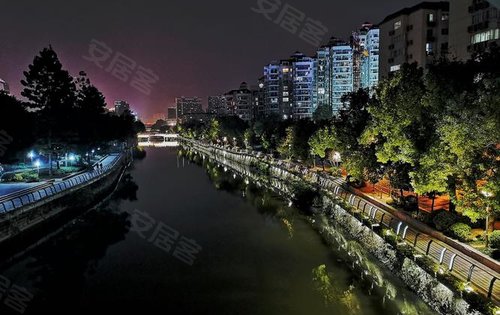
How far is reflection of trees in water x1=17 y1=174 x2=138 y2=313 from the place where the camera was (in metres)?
18.0

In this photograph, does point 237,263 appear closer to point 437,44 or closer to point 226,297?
→ point 226,297

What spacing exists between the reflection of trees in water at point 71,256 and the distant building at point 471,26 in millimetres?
36801

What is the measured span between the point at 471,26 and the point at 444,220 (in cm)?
3932

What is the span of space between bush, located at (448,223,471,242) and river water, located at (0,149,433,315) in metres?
2.97

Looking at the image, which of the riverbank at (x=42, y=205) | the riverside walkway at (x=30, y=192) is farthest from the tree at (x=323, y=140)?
the riverside walkway at (x=30, y=192)

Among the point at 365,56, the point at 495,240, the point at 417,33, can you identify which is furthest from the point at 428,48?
the point at 495,240

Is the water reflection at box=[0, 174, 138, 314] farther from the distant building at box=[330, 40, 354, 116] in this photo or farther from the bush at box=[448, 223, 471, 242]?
the distant building at box=[330, 40, 354, 116]

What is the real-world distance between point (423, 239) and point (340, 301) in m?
4.25

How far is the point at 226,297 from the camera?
17.9 metres

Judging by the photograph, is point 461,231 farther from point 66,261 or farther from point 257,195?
point 257,195

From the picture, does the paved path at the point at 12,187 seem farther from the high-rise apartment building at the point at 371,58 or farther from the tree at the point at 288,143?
the high-rise apartment building at the point at 371,58

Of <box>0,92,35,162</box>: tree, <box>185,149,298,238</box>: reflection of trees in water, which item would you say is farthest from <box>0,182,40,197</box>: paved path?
<box>185,149,298,238</box>: reflection of trees in water

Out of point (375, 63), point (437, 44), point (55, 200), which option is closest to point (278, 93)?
point (375, 63)

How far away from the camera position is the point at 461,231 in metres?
17.2
